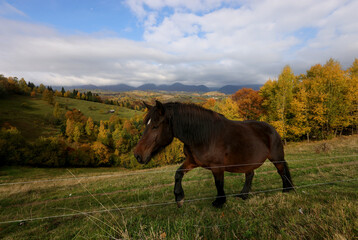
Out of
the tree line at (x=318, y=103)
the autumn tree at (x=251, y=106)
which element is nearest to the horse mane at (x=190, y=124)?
the tree line at (x=318, y=103)

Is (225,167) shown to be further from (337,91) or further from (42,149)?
(42,149)

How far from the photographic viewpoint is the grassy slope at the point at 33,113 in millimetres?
57656

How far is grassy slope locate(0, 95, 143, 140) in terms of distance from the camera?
57656 mm

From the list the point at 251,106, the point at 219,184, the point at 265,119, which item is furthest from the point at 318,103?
the point at 219,184

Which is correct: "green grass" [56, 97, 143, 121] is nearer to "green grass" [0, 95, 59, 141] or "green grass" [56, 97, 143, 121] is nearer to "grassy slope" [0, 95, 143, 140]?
"grassy slope" [0, 95, 143, 140]

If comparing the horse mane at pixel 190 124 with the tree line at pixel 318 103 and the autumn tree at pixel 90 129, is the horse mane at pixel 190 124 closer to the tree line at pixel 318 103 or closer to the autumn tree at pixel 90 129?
the tree line at pixel 318 103

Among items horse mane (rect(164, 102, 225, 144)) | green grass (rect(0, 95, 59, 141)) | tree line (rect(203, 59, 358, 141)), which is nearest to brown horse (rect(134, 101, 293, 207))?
horse mane (rect(164, 102, 225, 144))

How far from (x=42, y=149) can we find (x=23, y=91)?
75.8 meters

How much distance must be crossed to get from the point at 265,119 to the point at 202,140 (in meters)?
29.2

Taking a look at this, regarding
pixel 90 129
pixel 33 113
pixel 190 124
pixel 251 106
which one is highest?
pixel 251 106

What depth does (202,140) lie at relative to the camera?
3393 mm

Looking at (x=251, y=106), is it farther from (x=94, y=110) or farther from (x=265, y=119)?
(x=94, y=110)

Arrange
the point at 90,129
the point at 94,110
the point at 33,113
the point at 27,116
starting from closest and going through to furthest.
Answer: the point at 90,129
the point at 27,116
the point at 33,113
the point at 94,110

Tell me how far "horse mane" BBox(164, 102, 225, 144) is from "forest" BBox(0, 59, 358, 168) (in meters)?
0.68
